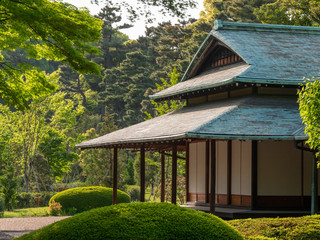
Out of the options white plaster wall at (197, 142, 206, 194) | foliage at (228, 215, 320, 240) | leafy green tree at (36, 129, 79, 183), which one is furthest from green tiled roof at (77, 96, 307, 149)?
leafy green tree at (36, 129, 79, 183)

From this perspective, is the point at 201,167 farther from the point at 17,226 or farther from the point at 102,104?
the point at 102,104

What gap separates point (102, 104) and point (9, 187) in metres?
35.1

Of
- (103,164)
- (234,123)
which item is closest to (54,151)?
(103,164)

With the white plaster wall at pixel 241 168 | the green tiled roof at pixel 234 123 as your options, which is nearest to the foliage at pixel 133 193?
the green tiled roof at pixel 234 123

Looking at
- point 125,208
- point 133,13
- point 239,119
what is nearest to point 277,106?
point 239,119

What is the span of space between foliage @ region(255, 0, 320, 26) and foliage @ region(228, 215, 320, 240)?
24225mm

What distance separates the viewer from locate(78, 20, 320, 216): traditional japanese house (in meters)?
17.4

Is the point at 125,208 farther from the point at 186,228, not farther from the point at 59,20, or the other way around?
the point at 59,20

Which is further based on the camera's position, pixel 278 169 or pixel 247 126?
pixel 278 169

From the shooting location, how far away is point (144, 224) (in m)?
8.70

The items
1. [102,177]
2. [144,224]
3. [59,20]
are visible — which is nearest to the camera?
[144,224]

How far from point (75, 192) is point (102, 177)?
343 inches

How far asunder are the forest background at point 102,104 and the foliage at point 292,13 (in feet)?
0.21

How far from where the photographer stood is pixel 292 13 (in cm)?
3556
